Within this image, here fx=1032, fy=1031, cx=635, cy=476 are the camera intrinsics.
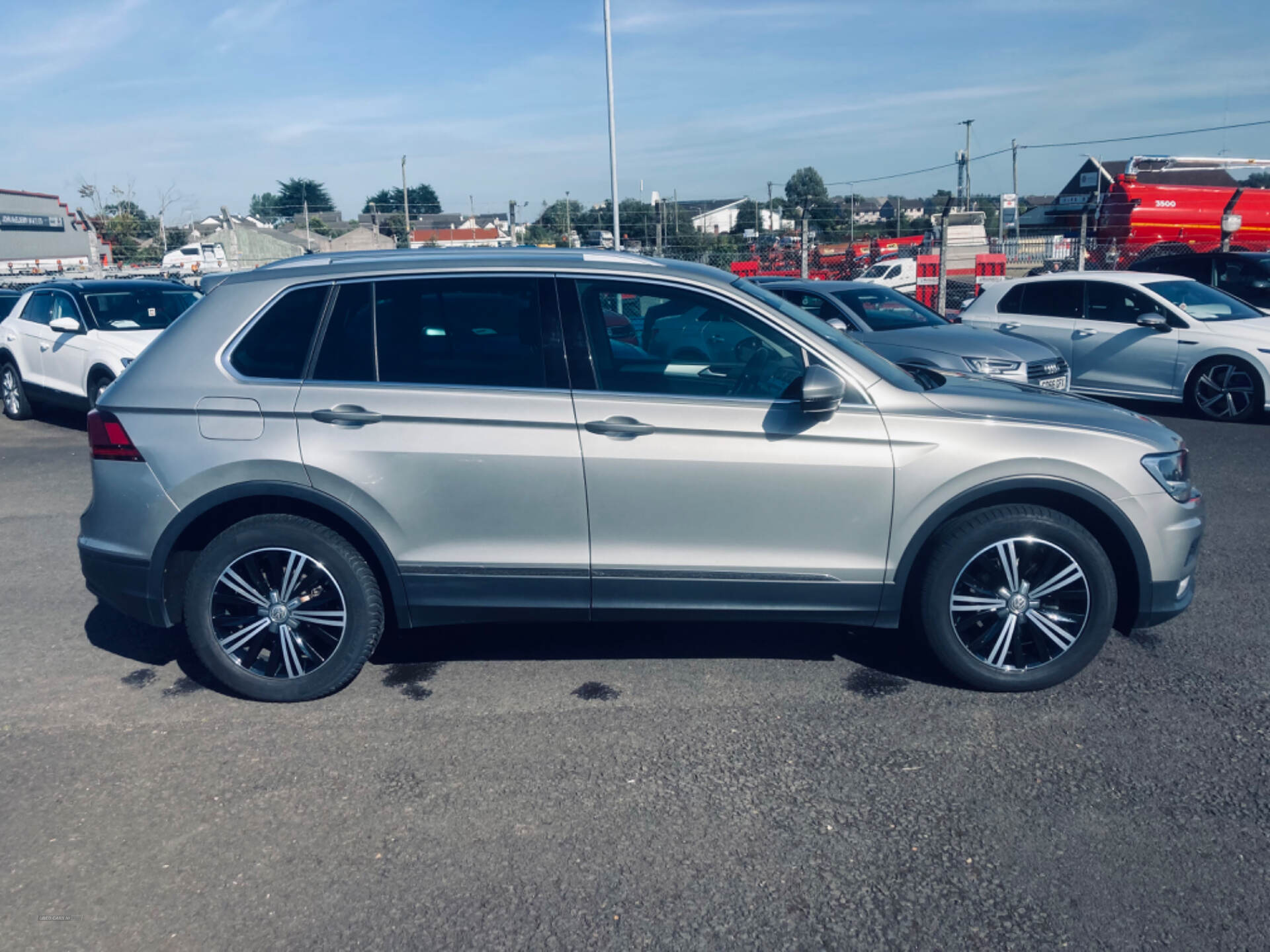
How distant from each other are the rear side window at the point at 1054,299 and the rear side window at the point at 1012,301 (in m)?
0.03

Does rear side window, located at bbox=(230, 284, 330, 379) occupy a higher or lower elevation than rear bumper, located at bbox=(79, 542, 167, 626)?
higher

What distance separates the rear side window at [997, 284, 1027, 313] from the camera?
12.1 m

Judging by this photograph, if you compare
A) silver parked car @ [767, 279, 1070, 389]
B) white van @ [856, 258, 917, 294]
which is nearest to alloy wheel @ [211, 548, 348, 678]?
silver parked car @ [767, 279, 1070, 389]

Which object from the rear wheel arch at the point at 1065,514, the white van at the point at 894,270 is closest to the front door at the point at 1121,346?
the rear wheel arch at the point at 1065,514

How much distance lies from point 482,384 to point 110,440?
5.07 ft

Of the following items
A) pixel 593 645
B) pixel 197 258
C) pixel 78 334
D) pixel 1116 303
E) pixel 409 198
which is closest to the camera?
pixel 593 645

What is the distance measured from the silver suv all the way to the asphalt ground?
36 cm

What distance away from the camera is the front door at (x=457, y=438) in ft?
13.4

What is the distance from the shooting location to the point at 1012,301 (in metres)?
12.2

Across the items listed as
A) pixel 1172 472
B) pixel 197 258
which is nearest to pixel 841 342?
pixel 1172 472

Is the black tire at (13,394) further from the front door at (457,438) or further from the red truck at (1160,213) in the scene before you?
the red truck at (1160,213)

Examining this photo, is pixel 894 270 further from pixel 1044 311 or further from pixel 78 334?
pixel 78 334

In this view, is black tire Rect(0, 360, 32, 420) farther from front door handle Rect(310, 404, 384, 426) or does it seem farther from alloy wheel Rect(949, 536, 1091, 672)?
alloy wheel Rect(949, 536, 1091, 672)

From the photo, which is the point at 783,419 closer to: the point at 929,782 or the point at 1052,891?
the point at 929,782
